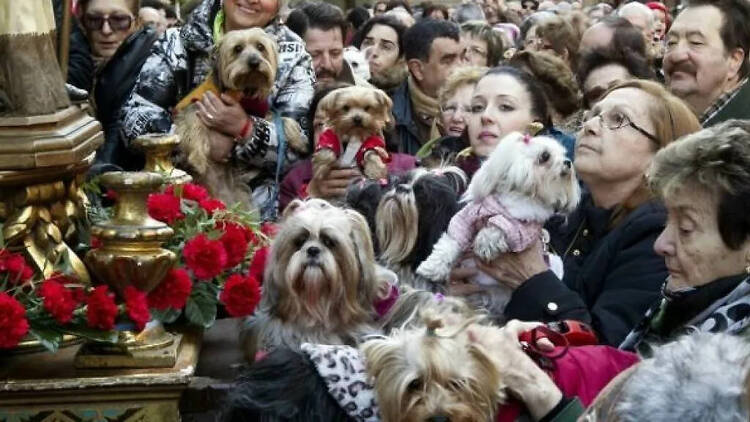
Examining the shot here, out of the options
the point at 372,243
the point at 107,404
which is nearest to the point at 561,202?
the point at 372,243

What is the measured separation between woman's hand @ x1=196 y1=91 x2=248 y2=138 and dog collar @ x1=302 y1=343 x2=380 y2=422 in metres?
2.56

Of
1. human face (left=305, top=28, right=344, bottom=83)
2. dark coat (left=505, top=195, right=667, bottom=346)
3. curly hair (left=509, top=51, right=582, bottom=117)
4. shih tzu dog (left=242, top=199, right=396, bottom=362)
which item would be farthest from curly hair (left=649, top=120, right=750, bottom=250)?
human face (left=305, top=28, right=344, bottom=83)

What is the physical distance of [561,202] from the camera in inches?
142

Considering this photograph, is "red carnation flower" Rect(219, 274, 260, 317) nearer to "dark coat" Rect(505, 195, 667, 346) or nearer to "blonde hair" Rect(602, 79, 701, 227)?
"dark coat" Rect(505, 195, 667, 346)

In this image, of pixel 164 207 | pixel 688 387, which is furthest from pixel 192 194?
pixel 688 387

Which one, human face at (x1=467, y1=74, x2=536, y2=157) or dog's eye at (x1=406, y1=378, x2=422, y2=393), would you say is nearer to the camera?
dog's eye at (x1=406, y1=378, x2=422, y2=393)

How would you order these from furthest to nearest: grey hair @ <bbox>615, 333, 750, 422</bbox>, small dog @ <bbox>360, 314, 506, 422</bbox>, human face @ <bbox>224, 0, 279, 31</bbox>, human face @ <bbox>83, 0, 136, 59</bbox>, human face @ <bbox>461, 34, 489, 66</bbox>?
human face @ <bbox>461, 34, 489, 66</bbox>
human face @ <bbox>83, 0, 136, 59</bbox>
human face @ <bbox>224, 0, 279, 31</bbox>
small dog @ <bbox>360, 314, 506, 422</bbox>
grey hair @ <bbox>615, 333, 750, 422</bbox>

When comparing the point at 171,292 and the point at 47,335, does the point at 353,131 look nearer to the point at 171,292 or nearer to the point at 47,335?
the point at 171,292

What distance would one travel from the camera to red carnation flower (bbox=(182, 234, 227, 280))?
3479 mm

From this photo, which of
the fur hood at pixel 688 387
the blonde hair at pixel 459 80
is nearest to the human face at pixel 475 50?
the blonde hair at pixel 459 80

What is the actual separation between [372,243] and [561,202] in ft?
1.81

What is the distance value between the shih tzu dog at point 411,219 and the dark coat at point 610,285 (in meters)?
0.41

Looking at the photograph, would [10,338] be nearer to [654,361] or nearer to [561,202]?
[561,202]

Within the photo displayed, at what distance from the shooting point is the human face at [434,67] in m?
6.73
